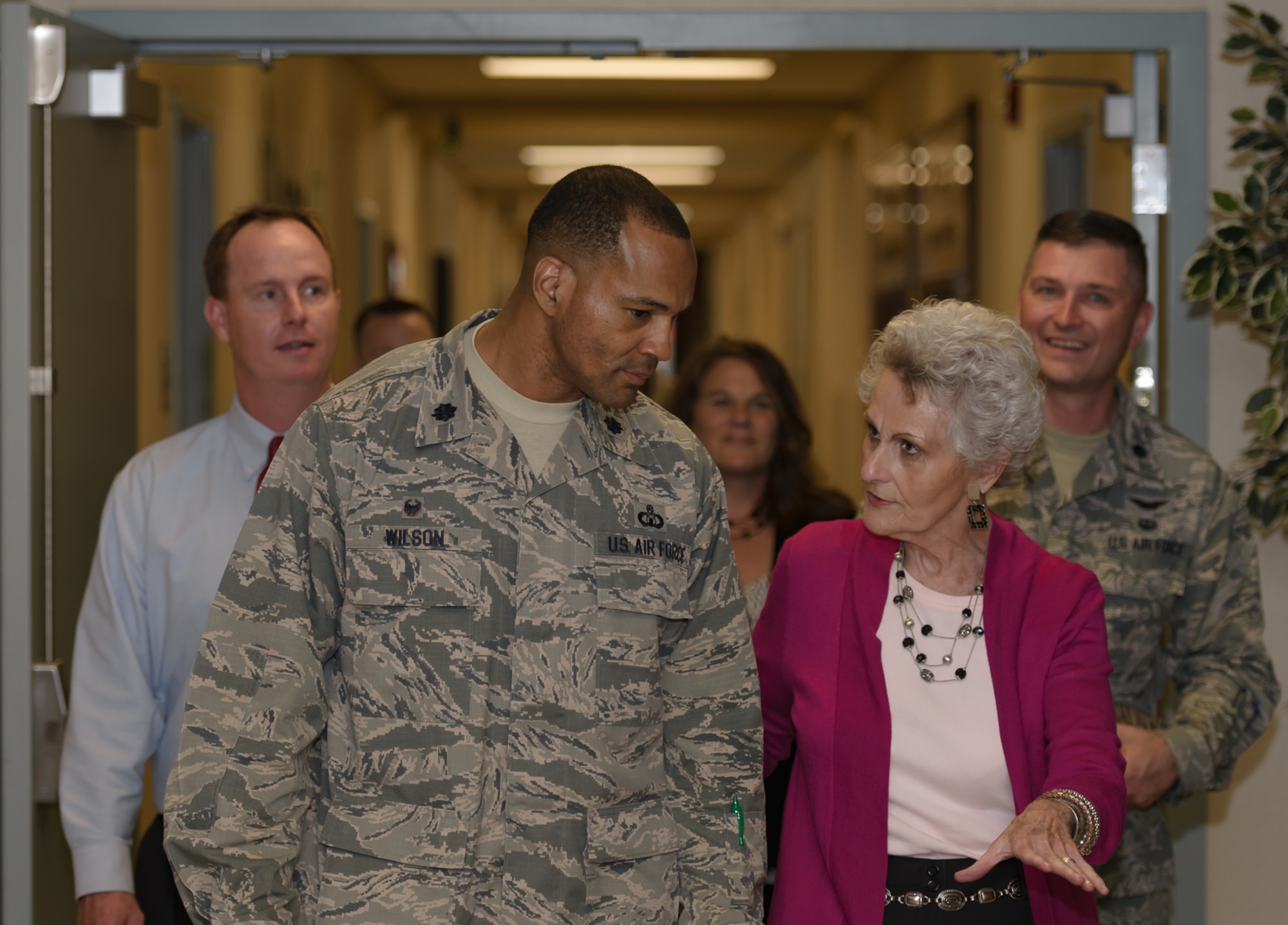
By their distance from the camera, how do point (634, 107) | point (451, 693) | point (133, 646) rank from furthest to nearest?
point (634, 107)
point (133, 646)
point (451, 693)

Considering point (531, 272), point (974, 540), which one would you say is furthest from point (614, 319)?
point (974, 540)

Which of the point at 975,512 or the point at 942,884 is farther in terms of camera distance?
the point at 975,512

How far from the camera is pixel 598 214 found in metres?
1.70

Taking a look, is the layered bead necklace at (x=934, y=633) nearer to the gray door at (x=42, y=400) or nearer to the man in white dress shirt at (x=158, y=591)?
the man in white dress shirt at (x=158, y=591)

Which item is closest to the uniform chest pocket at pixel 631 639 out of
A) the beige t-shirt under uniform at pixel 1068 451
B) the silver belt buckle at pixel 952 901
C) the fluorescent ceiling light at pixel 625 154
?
the silver belt buckle at pixel 952 901

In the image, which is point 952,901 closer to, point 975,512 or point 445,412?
point 975,512

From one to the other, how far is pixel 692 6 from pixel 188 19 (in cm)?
108

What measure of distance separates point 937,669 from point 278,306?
1.42 m

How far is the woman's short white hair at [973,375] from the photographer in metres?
1.90

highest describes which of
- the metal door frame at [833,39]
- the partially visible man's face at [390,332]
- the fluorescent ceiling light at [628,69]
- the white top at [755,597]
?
the fluorescent ceiling light at [628,69]

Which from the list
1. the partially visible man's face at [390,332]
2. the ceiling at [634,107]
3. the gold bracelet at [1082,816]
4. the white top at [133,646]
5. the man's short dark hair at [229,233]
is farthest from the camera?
the ceiling at [634,107]

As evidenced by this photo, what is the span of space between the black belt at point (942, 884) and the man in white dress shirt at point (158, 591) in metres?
1.23

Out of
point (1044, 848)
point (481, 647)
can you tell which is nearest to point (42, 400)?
point (481, 647)

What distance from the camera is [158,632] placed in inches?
87.8
